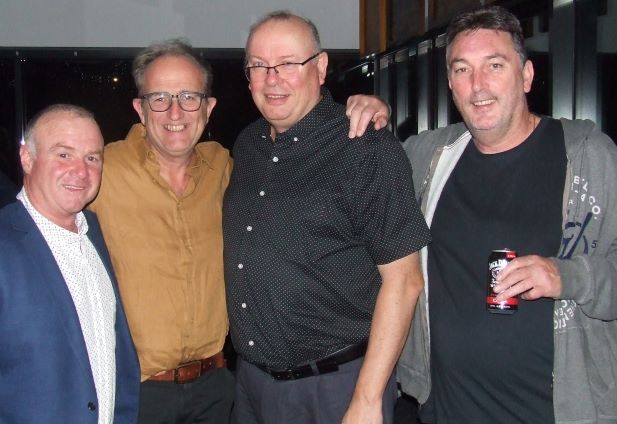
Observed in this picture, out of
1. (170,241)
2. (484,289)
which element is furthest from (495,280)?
(170,241)

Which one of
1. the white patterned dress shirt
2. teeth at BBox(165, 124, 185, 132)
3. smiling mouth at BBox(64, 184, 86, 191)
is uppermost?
teeth at BBox(165, 124, 185, 132)

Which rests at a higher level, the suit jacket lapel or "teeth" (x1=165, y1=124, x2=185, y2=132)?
"teeth" (x1=165, y1=124, x2=185, y2=132)

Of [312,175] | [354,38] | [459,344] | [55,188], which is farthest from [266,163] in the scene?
[354,38]

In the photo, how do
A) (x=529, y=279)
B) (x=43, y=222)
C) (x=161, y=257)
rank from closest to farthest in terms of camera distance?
(x=529, y=279), (x=43, y=222), (x=161, y=257)

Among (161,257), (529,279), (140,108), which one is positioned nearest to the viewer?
(529,279)

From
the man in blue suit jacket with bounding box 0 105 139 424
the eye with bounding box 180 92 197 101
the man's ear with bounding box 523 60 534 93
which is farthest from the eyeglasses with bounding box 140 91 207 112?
the man's ear with bounding box 523 60 534 93

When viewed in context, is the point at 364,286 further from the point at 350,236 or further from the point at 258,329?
the point at 258,329

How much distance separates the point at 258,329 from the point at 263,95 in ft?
2.48

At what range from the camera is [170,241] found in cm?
207

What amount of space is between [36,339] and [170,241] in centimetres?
61

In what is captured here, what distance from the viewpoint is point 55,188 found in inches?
67.6

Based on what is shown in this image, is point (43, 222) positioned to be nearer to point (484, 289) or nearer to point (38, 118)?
point (38, 118)

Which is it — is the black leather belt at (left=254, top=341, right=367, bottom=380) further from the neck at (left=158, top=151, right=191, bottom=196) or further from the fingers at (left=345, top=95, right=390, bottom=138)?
the neck at (left=158, top=151, right=191, bottom=196)

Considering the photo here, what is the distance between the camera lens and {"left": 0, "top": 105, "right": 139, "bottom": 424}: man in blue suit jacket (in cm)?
156
